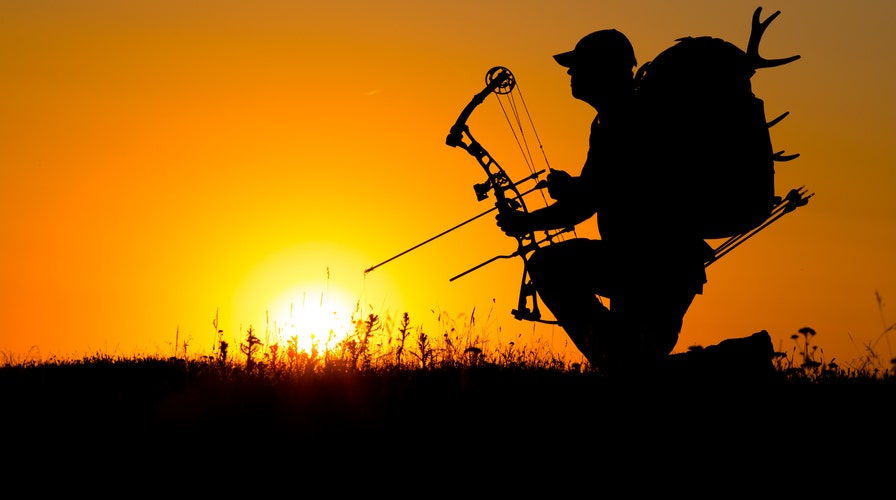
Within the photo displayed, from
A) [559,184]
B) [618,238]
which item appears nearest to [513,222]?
[559,184]

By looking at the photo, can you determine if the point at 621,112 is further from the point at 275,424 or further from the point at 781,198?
the point at 275,424

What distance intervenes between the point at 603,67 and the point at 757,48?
117 centimetres

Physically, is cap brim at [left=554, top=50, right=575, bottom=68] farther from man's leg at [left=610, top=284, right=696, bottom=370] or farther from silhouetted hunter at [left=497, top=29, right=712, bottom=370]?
man's leg at [left=610, top=284, right=696, bottom=370]

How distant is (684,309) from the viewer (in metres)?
7.82

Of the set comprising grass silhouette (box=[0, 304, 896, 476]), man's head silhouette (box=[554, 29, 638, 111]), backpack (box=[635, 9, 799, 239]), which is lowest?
grass silhouette (box=[0, 304, 896, 476])

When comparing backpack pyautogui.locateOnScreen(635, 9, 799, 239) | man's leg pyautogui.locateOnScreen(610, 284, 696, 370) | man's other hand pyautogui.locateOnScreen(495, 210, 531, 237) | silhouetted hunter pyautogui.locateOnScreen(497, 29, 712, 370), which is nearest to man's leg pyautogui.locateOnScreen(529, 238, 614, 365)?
silhouetted hunter pyautogui.locateOnScreen(497, 29, 712, 370)

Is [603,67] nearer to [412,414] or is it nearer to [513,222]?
[513,222]

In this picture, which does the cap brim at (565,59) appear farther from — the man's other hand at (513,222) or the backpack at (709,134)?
the man's other hand at (513,222)

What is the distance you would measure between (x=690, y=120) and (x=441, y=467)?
3251 mm

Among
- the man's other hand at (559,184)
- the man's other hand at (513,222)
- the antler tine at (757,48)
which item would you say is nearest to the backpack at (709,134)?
the antler tine at (757,48)

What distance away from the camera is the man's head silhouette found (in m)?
7.68

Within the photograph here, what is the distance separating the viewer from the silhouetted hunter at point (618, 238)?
Result: 752cm

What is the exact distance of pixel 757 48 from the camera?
24.6ft

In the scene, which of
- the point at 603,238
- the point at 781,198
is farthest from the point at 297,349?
Result: the point at 781,198
